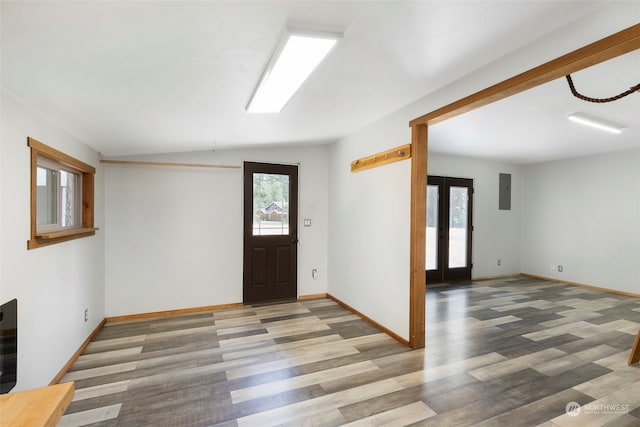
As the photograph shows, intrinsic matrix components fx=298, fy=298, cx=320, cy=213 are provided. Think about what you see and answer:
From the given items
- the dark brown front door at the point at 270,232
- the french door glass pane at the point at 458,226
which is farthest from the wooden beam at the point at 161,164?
the french door glass pane at the point at 458,226

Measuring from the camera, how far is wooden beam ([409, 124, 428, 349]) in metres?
3.08

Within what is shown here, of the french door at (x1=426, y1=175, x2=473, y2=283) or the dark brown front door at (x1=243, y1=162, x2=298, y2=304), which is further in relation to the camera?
the french door at (x1=426, y1=175, x2=473, y2=283)

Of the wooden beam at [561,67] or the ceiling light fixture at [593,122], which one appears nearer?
the wooden beam at [561,67]

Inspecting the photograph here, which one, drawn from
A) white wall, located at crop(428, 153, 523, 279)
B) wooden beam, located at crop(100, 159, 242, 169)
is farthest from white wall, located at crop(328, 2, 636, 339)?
white wall, located at crop(428, 153, 523, 279)

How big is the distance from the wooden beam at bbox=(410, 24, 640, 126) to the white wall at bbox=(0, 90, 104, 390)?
324cm

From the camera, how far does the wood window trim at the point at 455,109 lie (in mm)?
1627

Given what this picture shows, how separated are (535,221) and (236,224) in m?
6.63

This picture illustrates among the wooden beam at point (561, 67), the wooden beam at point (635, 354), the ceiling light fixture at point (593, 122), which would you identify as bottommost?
the wooden beam at point (635, 354)

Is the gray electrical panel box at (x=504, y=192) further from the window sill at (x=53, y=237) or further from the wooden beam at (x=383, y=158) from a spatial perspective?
the window sill at (x=53, y=237)

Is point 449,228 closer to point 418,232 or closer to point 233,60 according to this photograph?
point 418,232

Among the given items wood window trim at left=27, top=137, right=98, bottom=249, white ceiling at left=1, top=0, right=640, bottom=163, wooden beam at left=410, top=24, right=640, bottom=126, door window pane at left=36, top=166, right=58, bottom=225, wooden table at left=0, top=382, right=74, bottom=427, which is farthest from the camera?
door window pane at left=36, top=166, right=58, bottom=225

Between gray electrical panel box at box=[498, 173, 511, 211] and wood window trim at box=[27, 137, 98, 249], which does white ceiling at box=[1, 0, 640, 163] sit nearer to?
wood window trim at box=[27, 137, 98, 249]

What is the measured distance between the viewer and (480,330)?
12.0 feet

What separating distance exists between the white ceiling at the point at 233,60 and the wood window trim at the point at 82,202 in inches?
10.8
